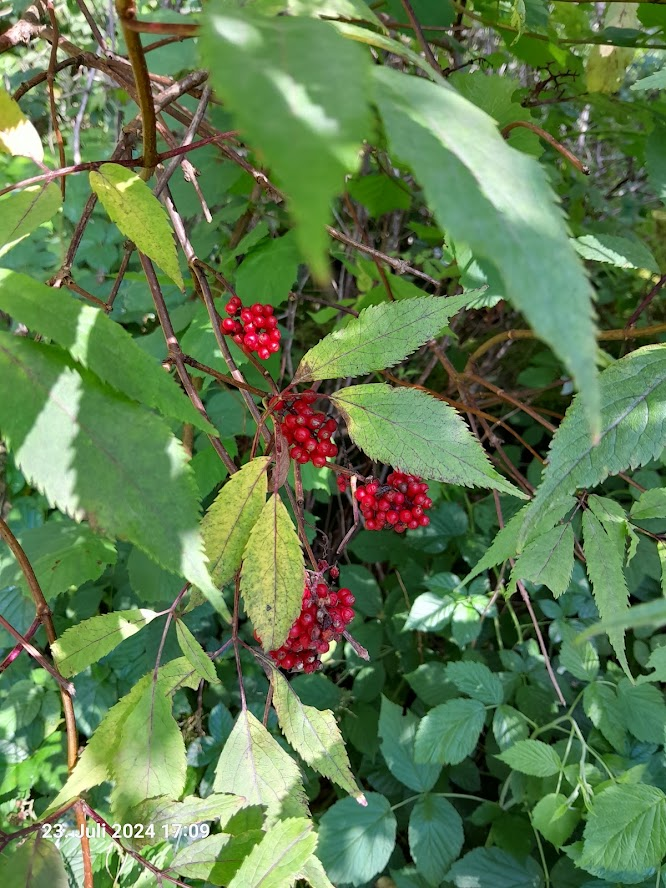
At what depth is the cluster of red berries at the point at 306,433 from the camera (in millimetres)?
738

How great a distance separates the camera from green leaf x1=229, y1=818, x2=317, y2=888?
59cm

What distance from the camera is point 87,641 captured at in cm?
72

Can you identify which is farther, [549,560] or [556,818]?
[556,818]

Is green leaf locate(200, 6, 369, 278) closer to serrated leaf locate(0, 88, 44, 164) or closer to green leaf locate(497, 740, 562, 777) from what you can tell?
serrated leaf locate(0, 88, 44, 164)

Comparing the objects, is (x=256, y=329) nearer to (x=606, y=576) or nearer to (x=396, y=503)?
(x=396, y=503)

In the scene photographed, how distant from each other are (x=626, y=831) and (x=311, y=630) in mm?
658

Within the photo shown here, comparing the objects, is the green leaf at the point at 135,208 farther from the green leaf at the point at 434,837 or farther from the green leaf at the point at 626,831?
the green leaf at the point at 434,837

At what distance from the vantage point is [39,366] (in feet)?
1.54

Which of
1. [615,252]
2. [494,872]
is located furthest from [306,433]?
[494,872]

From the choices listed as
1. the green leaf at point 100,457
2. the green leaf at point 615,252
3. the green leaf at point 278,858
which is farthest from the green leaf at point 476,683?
the green leaf at point 100,457

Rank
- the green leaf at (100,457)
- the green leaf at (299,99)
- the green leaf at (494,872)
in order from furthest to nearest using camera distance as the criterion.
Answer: the green leaf at (494,872) → the green leaf at (100,457) → the green leaf at (299,99)

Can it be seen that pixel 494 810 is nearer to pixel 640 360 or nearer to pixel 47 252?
pixel 640 360

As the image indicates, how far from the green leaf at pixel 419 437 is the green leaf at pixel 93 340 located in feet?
0.68

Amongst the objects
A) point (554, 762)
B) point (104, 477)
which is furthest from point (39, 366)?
point (554, 762)
